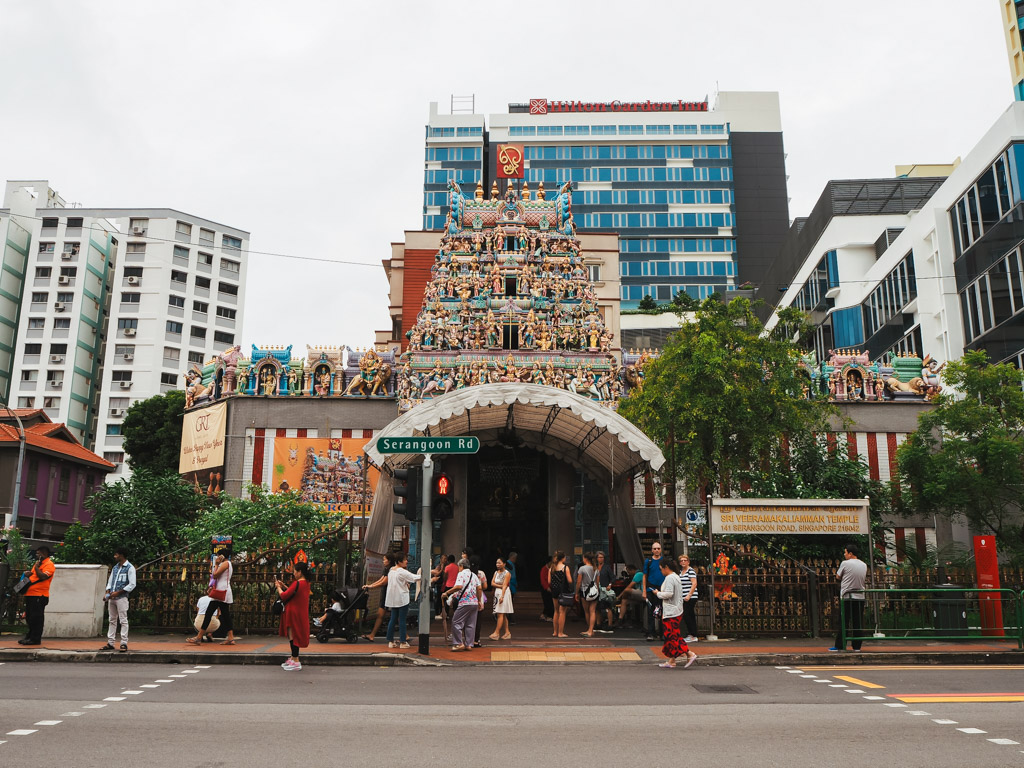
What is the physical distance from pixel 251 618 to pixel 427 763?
39.2ft

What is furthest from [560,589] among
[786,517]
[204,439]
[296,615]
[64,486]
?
Result: [64,486]

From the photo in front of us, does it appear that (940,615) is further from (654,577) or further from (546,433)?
(546,433)

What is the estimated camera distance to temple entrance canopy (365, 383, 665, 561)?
20.1 m

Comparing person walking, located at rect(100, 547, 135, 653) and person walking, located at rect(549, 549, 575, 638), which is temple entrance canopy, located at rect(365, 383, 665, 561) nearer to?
person walking, located at rect(549, 549, 575, 638)

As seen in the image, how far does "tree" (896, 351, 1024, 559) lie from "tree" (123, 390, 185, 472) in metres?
39.3

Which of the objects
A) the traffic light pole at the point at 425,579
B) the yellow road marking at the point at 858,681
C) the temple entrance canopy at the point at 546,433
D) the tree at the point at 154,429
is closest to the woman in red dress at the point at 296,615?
the traffic light pole at the point at 425,579

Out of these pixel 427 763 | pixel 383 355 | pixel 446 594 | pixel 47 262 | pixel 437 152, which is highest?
pixel 437 152

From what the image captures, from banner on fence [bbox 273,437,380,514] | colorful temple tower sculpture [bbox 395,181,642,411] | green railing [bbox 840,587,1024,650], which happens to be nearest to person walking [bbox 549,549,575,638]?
green railing [bbox 840,587,1024,650]

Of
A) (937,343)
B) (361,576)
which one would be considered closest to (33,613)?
(361,576)

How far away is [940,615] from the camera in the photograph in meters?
17.5

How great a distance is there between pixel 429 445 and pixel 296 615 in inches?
151

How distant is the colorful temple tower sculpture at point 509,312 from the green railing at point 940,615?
41.9 feet

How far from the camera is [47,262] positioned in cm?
7506

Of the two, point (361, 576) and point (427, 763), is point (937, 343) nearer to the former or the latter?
point (361, 576)
